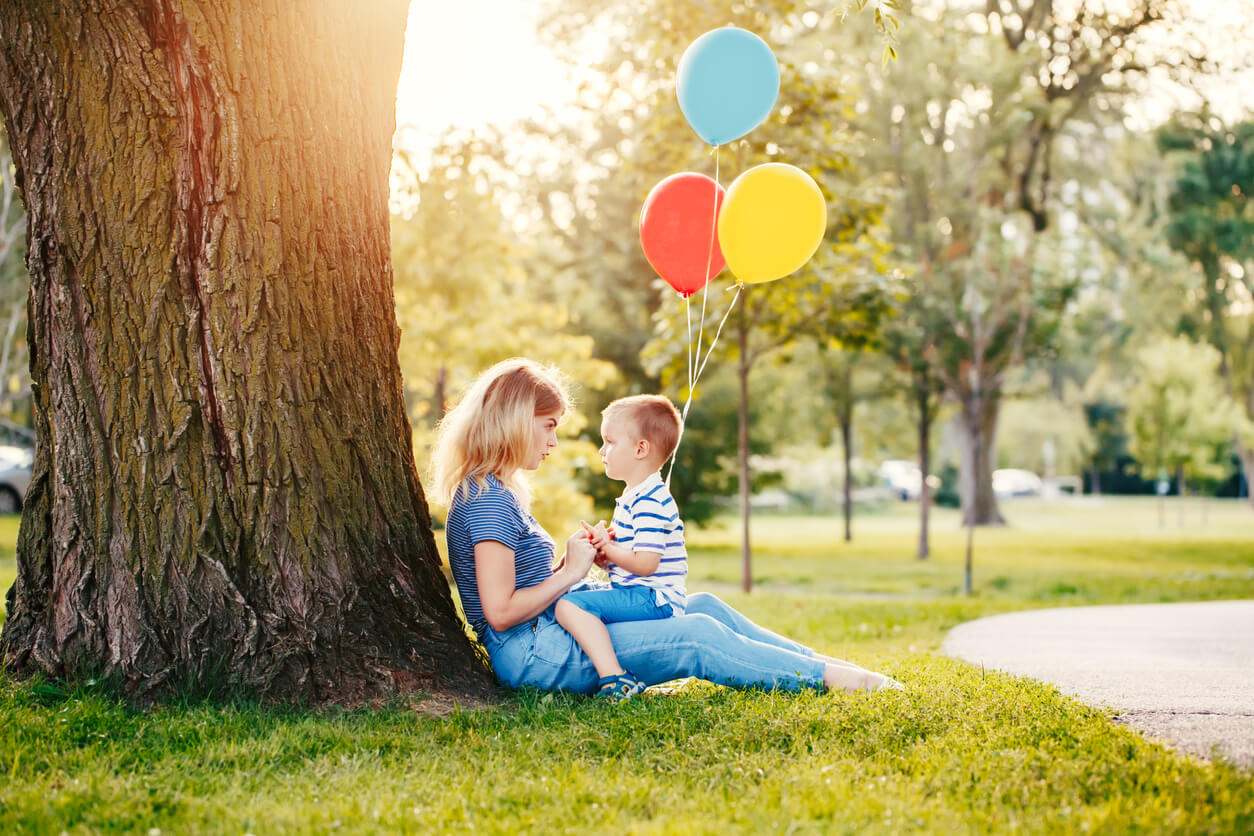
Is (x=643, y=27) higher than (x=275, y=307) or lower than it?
higher

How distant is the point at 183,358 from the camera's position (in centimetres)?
350

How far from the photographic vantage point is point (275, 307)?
11.6 ft

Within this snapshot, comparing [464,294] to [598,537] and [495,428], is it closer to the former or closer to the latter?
[495,428]

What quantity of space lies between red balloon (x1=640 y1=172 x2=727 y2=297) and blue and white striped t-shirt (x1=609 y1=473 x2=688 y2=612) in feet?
4.57

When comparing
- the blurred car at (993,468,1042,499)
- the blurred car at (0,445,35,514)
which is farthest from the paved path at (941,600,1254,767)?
the blurred car at (993,468,1042,499)

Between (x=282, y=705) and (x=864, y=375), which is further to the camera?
(x=864, y=375)

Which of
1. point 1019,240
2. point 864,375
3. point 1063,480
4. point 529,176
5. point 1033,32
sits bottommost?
point 1063,480

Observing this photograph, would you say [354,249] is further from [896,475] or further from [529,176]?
[896,475]

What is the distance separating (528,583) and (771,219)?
1.92 metres

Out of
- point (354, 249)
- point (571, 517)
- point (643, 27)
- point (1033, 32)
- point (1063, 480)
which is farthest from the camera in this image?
point (1063, 480)

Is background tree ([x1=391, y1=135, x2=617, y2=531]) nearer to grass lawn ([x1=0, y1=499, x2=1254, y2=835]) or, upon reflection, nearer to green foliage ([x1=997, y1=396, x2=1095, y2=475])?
grass lawn ([x1=0, y1=499, x2=1254, y2=835])

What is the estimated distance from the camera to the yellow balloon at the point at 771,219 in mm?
4457

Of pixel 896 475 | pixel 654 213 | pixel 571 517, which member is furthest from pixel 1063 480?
pixel 654 213

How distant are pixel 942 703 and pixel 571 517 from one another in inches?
409
